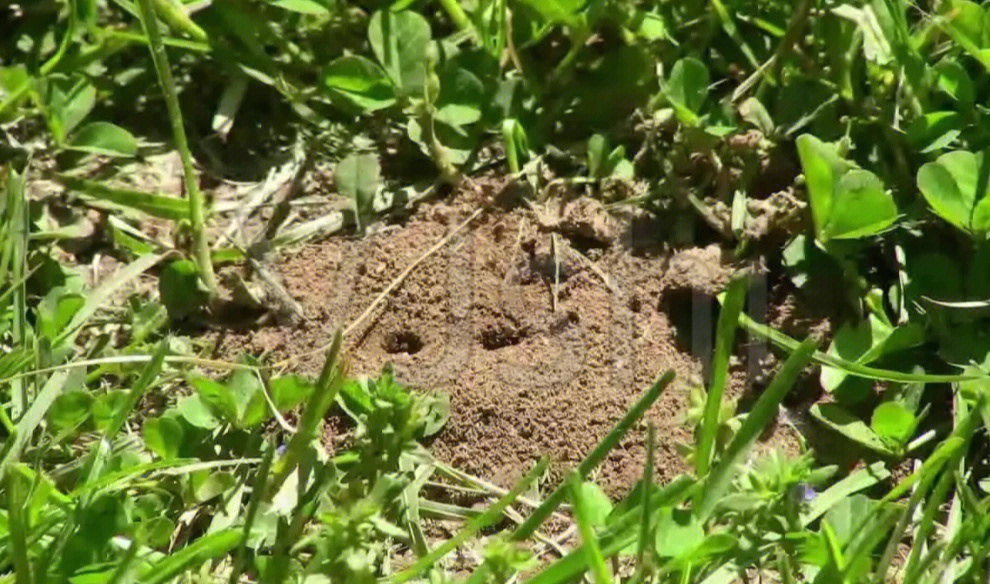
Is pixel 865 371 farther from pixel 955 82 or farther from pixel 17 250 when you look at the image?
pixel 17 250

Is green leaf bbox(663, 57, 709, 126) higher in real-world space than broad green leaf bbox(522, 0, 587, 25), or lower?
lower

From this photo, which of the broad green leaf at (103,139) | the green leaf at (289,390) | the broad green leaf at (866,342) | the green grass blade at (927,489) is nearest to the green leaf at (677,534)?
the green grass blade at (927,489)

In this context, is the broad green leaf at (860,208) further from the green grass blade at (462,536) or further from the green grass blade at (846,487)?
the green grass blade at (462,536)

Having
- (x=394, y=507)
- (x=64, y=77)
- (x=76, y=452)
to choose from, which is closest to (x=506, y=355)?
(x=394, y=507)

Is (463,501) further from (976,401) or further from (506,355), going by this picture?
(976,401)

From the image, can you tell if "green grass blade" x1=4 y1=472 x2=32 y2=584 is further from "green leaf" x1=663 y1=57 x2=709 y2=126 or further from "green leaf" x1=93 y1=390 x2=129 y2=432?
"green leaf" x1=663 y1=57 x2=709 y2=126

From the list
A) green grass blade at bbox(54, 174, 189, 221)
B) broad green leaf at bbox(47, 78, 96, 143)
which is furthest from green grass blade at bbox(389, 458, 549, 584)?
broad green leaf at bbox(47, 78, 96, 143)
